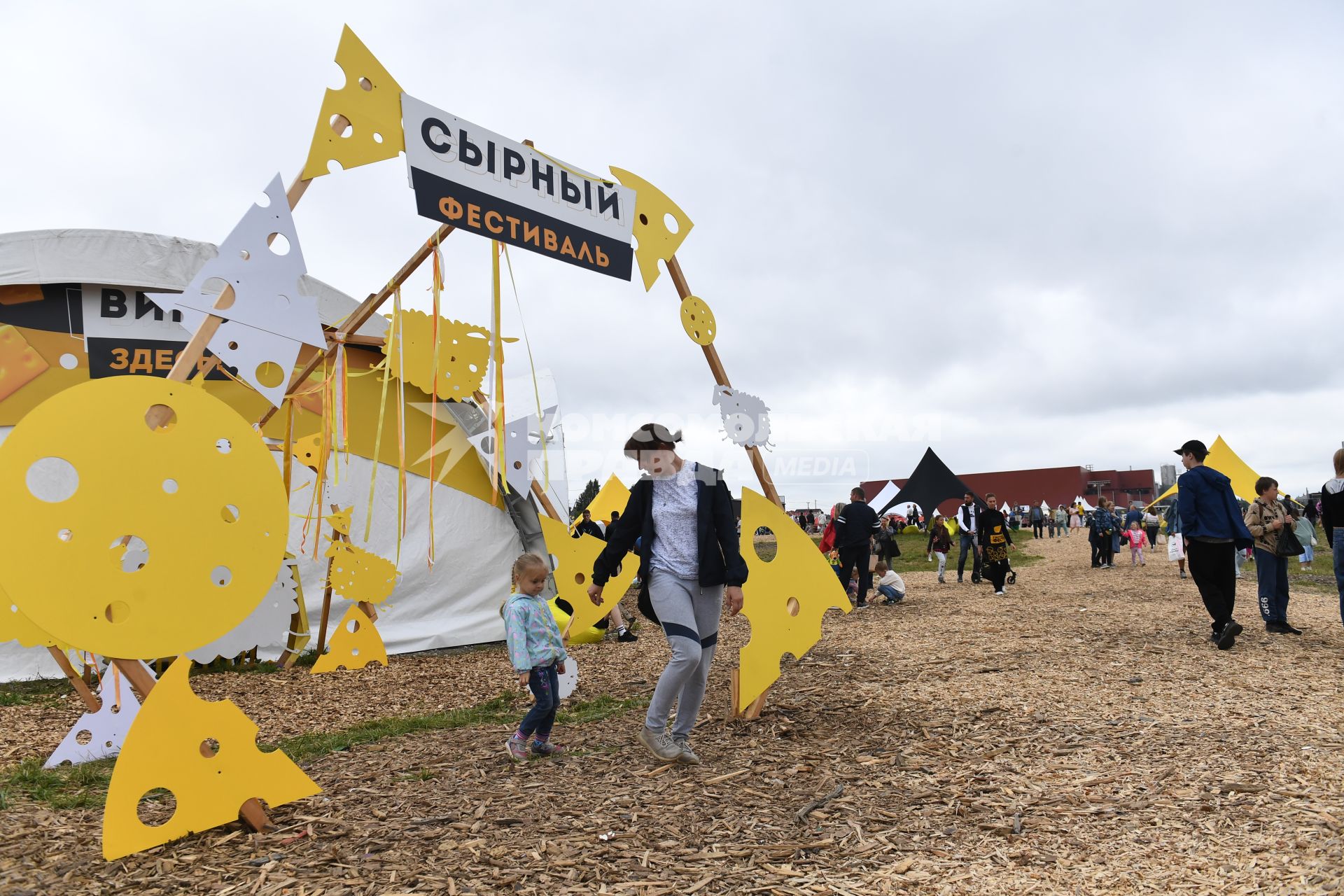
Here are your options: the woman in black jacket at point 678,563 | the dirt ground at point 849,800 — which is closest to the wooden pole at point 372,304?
the woman in black jacket at point 678,563

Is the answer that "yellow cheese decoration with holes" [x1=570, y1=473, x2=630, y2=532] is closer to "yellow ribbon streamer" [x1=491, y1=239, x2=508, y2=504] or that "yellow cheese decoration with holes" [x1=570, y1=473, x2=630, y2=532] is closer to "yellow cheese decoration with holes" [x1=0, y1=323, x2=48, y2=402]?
"yellow ribbon streamer" [x1=491, y1=239, x2=508, y2=504]

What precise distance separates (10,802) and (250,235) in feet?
8.44

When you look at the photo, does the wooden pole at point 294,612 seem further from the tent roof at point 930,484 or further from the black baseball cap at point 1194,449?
the tent roof at point 930,484

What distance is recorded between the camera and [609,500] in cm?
1306

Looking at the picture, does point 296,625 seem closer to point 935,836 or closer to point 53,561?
point 53,561

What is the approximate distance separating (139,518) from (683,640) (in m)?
2.19

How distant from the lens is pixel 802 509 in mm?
40875

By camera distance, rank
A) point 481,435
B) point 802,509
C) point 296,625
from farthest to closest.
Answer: point 802,509 → point 481,435 → point 296,625

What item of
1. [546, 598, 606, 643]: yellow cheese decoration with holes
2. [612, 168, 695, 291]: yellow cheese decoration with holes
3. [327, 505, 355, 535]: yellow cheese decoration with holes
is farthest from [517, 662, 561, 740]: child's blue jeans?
[327, 505, 355, 535]: yellow cheese decoration with holes

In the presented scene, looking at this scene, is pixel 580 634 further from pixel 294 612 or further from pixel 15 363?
pixel 15 363

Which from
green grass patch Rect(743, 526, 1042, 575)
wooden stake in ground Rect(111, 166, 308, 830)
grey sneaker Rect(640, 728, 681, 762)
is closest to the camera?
wooden stake in ground Rect(111, 166, 308, 830)

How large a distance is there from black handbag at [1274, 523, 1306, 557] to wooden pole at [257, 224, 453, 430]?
6.81 m

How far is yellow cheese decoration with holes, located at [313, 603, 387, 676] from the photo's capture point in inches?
285

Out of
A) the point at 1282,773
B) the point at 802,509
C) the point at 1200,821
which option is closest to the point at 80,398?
the point at 1200,821
